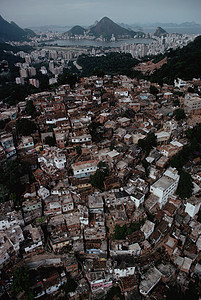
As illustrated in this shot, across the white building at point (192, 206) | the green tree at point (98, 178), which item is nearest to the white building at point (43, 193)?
the green tree at point (98, 178)

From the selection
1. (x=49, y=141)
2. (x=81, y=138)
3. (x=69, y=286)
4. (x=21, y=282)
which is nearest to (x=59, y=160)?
(x=49, y=141)

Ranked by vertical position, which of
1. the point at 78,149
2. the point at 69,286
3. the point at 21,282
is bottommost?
the point at 69,286

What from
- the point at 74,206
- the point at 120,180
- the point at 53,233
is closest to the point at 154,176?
the point at 120,180

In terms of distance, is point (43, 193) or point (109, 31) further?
point (109, 31)

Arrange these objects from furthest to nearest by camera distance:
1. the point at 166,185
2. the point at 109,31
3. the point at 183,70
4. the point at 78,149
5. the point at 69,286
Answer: the point at 109,31
the point at 183,70
the point at 78,149
the point at 166,185
the point at 69,286

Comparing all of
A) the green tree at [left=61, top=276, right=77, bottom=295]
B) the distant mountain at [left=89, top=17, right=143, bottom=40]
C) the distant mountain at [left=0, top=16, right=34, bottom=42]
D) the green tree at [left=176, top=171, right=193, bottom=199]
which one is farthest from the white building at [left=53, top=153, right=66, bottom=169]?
the distant mountain at [left=89, top=17, right=143, bottom=40]

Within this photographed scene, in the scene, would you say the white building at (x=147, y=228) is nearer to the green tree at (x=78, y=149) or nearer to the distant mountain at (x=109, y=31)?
the green tree at (x=78, y=149)

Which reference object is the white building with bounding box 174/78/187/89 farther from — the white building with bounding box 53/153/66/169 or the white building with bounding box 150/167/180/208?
the white building with bounding box 53/153/66/169

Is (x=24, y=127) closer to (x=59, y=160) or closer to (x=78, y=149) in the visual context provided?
(x=59, y=160)

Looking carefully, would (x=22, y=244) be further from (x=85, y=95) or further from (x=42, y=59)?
(x=42, y=59)
